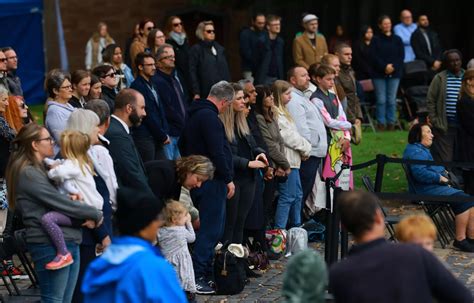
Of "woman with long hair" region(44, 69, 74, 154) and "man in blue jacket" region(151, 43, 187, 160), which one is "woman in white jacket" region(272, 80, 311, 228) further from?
"woman with long hair" region(44, 69, 74, 154)

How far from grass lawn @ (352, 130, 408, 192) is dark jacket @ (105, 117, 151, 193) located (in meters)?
6.94

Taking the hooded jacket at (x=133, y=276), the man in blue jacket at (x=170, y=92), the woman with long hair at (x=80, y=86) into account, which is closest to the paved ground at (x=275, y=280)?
the woman with long hair at (x=80, y=86)

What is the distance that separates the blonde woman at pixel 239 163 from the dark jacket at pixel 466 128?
3515 millimetres

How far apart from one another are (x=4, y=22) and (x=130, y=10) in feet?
21.9

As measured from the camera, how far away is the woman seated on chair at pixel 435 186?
13.8 m

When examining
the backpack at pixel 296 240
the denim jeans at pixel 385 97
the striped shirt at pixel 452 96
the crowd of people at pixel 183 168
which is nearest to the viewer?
the crowd of people at pixel 183 168

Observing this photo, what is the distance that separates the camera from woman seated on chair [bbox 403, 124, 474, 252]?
13.8m

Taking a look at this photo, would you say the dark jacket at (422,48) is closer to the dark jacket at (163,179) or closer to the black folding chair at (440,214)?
the black folding chair at (440,214)

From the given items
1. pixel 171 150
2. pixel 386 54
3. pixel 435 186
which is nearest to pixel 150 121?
pixel 171 150

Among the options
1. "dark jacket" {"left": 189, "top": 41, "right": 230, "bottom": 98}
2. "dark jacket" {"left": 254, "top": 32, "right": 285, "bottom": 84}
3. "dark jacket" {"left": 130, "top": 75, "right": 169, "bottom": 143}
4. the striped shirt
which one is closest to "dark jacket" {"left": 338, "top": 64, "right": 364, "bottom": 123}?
the striped shirt

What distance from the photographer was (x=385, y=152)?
19188 millimetres

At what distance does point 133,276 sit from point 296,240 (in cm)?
715

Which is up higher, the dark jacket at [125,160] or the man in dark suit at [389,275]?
the man in dark suit at [389,275]

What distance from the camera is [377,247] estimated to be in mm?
6012
